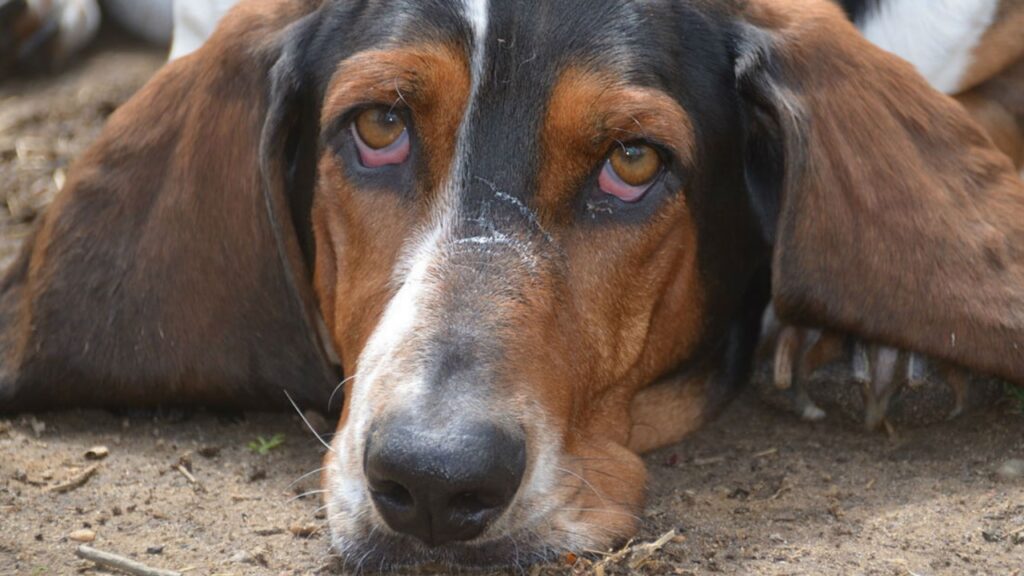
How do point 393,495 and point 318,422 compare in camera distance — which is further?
point 318,422

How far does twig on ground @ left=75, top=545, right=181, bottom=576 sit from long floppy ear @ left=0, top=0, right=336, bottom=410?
95 centimetres

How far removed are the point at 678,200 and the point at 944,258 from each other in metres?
0.72

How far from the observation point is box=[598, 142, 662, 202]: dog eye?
3.87 metres

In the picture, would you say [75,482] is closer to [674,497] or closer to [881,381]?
[674,497]

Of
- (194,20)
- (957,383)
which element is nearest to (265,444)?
(957,383)

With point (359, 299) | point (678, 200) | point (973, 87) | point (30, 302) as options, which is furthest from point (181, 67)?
point (973, 87)

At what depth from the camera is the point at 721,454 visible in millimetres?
4367

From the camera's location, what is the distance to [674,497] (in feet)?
13.2

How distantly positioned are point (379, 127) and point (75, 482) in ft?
3.75

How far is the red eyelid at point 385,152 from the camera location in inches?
154

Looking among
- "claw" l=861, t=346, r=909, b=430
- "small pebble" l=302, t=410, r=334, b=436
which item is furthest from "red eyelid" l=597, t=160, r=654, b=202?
"small pebble" l=302, t=410, r=334, b=436

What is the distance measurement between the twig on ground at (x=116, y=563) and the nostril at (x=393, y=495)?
48 centimetres

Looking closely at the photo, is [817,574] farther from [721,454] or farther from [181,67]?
[181,67]

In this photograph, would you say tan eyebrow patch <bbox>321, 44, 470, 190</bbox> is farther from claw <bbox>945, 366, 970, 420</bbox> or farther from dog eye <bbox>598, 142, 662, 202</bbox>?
claw <bbox>945, 366, 970, 420</bbox>
